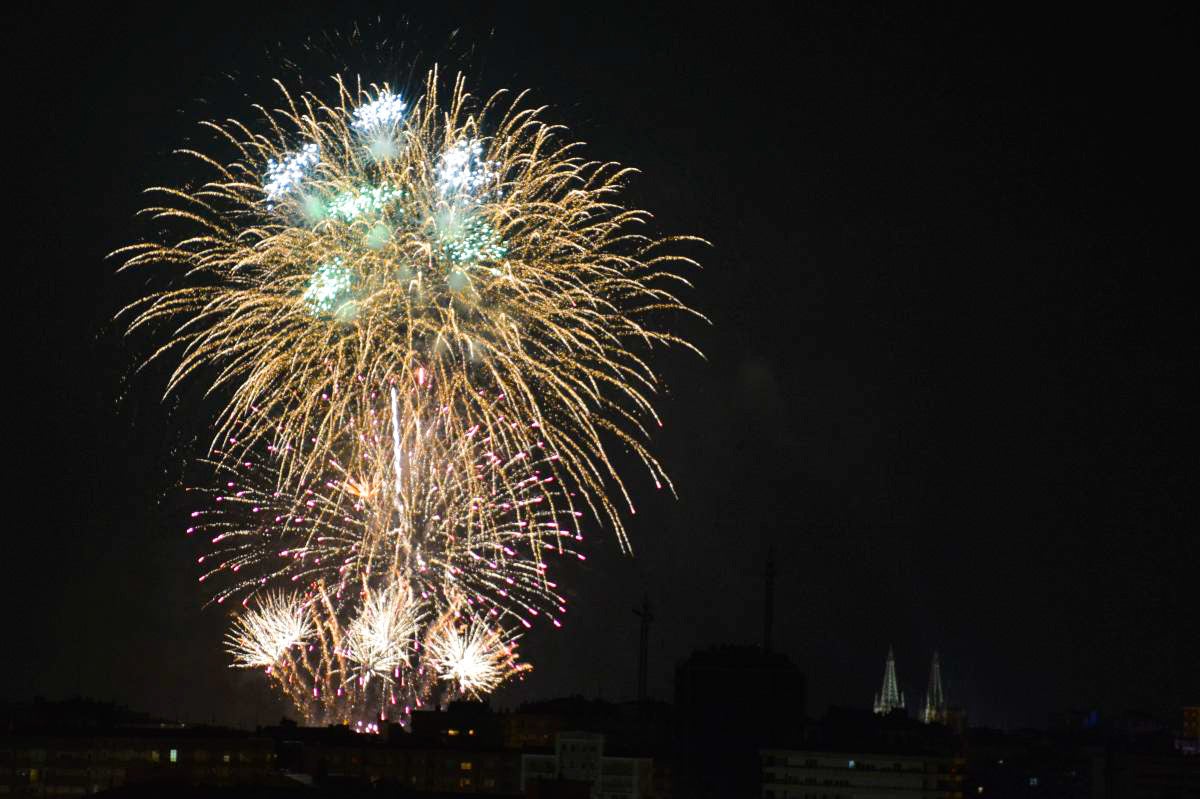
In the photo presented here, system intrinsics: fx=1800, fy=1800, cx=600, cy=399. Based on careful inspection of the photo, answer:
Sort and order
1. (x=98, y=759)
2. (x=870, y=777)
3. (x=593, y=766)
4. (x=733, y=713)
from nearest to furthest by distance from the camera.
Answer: (x=98, y=759)
(x=593, y=766)
(x=870, y=777)
(x=733, y=713)

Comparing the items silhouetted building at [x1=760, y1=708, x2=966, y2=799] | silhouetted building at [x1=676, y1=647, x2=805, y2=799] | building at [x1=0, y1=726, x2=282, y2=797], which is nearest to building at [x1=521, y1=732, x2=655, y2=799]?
silhouetted building at [x1=760, y1=708, x2=966, y2=799]

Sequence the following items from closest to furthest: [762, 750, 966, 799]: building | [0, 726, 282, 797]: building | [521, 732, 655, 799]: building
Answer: [0, 726, 282, 797]: building
[521, 732, 655, 799]: building
[762, 750, 966, 799]: building

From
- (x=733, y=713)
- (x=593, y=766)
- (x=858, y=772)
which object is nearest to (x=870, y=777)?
(x=858, y=772)

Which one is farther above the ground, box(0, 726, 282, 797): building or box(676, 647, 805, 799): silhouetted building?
box(676, 647, 805, 799): silhouetted building

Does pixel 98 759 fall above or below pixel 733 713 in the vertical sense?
below

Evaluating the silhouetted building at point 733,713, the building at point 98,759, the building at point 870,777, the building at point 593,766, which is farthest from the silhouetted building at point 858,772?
the building at point 98,759

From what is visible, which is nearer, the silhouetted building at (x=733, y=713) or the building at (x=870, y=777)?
the building at (x=870, y=777)

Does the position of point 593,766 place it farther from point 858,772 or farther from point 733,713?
point 733,713

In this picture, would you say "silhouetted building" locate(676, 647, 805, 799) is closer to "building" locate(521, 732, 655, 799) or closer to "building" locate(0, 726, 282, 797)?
"building" locate(521, 732, 655, 799)

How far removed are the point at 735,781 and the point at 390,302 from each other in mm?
83257

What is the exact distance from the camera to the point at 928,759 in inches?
3829

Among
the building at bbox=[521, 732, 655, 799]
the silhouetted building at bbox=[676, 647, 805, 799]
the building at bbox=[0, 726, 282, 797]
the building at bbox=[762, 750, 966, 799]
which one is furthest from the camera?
the silhouetted building at bbox=[676, 647, 805, 799]

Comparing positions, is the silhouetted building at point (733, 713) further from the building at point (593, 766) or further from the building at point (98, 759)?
the building at point (98, 759)

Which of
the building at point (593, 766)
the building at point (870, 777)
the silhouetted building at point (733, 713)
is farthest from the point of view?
the silhouetted building at point (733, 713)
